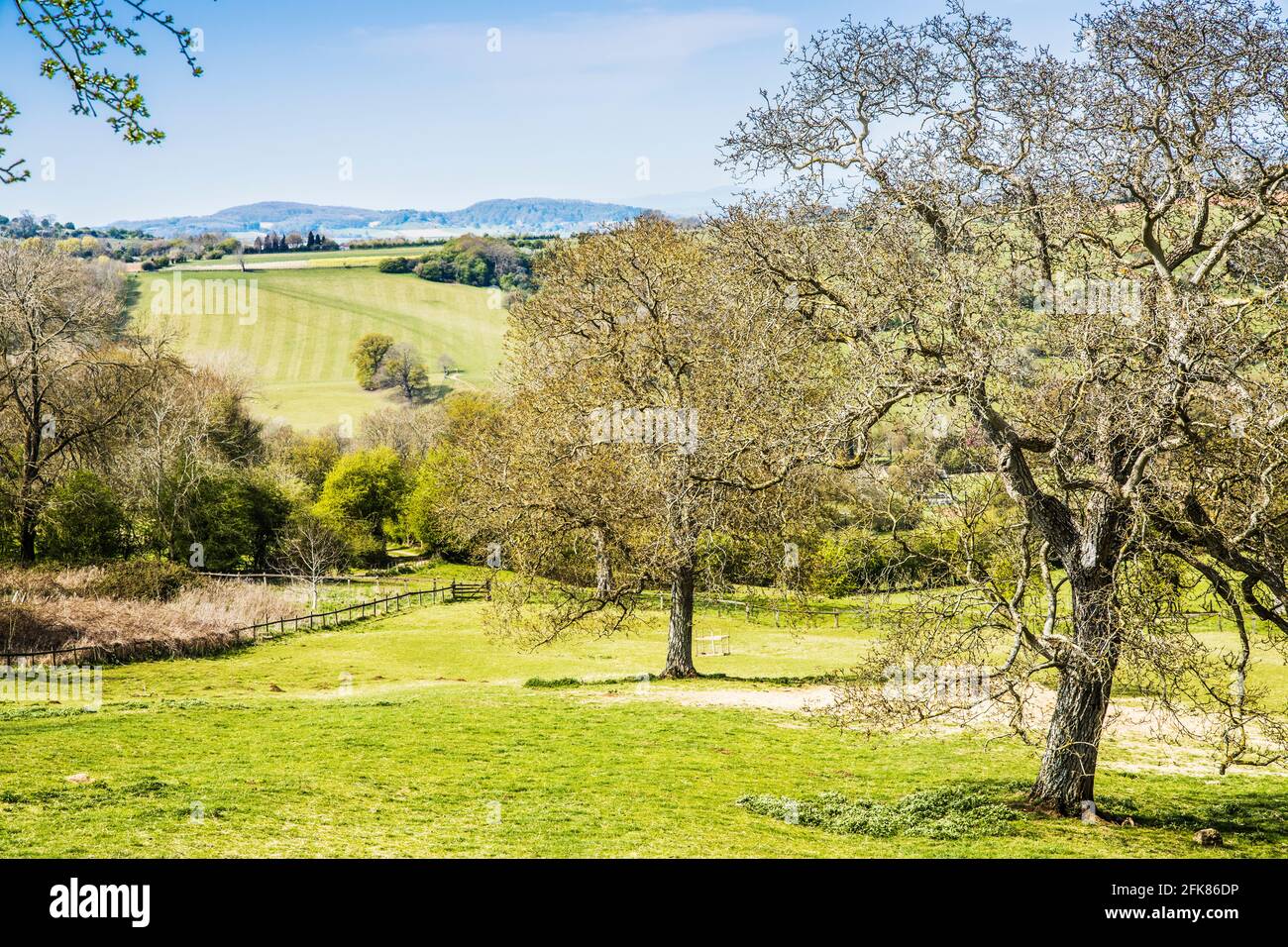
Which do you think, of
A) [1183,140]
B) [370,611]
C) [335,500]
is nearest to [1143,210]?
[1183,140]

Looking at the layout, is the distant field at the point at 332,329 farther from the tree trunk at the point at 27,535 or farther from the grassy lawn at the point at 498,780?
the grassy lawn at the point at 498,780

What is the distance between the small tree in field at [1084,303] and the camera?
10.8m

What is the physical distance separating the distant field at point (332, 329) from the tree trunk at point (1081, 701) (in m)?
86.5

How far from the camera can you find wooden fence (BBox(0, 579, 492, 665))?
2898 centimetres

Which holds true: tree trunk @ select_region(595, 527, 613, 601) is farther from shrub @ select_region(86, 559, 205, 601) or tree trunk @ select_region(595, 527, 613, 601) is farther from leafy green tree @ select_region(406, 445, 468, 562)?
leafy green tree @ select_region(406, 445, 468, 562)

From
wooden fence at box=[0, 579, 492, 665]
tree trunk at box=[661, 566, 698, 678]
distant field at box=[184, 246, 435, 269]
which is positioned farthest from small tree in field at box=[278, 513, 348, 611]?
distant field at box=[184, 246, 435, 269]

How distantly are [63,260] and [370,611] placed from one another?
2897 centimetres

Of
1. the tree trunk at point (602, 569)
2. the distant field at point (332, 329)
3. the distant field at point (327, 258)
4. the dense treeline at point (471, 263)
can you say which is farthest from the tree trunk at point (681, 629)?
the distant field at point (327, 258)

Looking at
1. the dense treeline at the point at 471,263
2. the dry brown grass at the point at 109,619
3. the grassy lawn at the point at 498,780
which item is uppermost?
the dense treeline at the point at 471,263

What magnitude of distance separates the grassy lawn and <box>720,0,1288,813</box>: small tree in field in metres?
2.35
